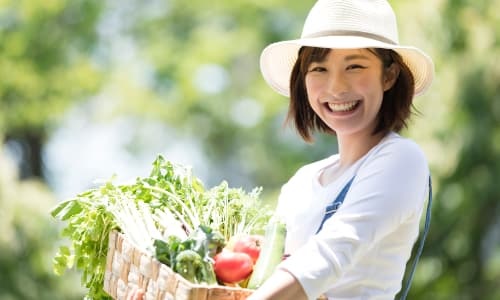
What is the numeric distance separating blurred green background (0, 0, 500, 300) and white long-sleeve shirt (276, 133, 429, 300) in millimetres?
9950

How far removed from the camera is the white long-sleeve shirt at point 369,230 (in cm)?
229

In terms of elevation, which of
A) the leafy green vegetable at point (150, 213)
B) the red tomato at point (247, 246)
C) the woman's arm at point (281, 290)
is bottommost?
the woman's arm at point (281, 290)

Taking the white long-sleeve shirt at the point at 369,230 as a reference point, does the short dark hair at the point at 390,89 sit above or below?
above

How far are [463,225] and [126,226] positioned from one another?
1049 centimetres

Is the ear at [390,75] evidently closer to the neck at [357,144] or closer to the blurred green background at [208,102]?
the neck at [357,144]

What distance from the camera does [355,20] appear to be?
2588mm

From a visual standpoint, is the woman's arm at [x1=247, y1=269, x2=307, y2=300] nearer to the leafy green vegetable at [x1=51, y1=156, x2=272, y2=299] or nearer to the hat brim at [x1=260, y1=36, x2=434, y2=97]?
the leafy green vegetable at [x1=51, y1=156, x2=272, y2=299]

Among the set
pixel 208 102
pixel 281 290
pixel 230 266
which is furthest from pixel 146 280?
pixel 208 102

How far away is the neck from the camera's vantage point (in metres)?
2.64

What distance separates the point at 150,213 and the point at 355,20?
2.41ft

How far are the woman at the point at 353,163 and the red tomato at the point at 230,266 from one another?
119 millimetres

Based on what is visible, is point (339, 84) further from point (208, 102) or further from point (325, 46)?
point (208, 102)

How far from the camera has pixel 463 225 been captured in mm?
12750

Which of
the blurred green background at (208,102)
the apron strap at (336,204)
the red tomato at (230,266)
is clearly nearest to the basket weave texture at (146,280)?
the red tomato at (230,266)
